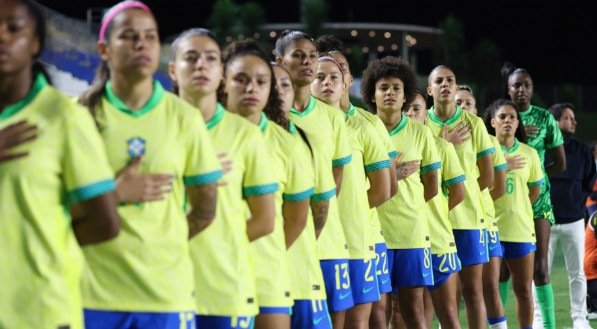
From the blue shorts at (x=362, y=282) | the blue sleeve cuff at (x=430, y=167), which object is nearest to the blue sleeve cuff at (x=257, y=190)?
the blue shorts at (x=362, y=282)

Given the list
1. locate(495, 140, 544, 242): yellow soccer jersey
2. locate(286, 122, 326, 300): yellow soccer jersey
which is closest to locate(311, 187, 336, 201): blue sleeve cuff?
locate(286, 122, 326, 300): yellow soccer jersey

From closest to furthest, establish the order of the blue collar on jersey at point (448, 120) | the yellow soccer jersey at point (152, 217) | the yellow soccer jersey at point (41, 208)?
the yellow soccer jersey at point (41, 208) → the yellow soccer jersey at point (152, 217) → the blue collar on jersey at point (448, 120)

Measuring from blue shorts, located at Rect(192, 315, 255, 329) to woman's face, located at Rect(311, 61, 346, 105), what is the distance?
233 cm

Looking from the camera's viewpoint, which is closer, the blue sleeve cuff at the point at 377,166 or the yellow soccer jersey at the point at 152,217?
the yellow soccer jersey at the point at 152,217

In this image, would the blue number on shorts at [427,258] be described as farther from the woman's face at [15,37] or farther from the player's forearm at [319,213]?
the woman's face at [15,37]

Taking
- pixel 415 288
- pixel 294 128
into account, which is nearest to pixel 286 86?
pixel 294 128

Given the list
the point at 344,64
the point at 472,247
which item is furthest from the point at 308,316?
the point at 472,247

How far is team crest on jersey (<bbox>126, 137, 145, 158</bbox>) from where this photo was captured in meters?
4.28

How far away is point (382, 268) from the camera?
736 cm

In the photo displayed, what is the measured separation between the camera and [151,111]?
14.3ft

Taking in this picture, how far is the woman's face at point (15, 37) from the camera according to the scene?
3.63 m

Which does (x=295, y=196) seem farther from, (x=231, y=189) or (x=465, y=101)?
(x=465, y=101)

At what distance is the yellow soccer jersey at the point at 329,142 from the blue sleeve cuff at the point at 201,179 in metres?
1.66

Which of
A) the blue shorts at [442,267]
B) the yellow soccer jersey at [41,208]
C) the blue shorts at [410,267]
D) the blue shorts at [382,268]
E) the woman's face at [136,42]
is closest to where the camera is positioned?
the yellow soccer jersey at [41,208]
